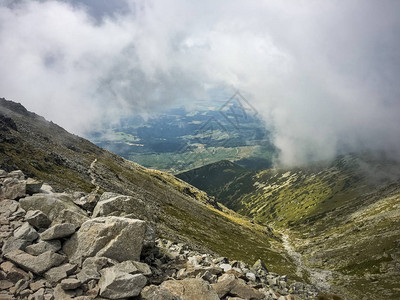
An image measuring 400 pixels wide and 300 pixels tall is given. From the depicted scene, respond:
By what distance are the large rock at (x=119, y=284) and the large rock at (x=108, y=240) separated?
225 centimetres

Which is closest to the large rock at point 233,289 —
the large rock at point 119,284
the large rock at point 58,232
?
the large rock at point 119,284

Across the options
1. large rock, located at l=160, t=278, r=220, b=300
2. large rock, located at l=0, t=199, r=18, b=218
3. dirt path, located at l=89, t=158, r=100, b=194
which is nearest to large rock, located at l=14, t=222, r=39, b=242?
large rock, located at l=0, t=199, r=18, b=218

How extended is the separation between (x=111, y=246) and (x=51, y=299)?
448 centimetres

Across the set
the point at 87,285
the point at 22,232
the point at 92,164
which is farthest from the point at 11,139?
the point at 87,285

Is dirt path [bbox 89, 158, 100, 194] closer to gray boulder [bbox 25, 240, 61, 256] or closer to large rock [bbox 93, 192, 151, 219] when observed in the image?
large rock [bbox 93, 192, 151, 219]

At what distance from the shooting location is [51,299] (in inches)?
497

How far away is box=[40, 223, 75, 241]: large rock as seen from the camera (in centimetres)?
1633

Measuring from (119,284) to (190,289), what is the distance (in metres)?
5.01

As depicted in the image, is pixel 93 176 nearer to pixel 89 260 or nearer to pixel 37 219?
pixel 37 219

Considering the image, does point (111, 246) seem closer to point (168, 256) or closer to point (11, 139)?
point (168, 256)

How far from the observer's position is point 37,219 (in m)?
17.9

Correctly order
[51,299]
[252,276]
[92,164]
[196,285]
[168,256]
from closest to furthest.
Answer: [51,299] → [196,285] → [168,256] → [252,276] → [92,164]

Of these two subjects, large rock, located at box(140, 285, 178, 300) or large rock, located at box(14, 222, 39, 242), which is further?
large rock, located at box(14, 222, 39, 242)

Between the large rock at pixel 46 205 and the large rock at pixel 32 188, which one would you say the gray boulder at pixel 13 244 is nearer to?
the large rock at pixel 46 205
